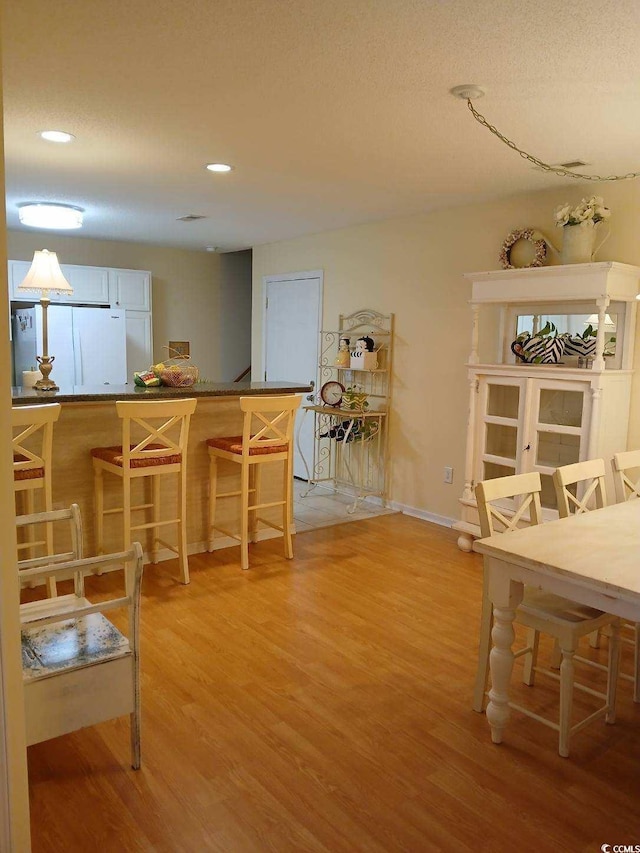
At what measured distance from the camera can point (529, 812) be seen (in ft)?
6.39

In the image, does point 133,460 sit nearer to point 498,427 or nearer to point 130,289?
point 498,427

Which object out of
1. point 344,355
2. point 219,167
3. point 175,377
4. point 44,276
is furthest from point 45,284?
point 344,355

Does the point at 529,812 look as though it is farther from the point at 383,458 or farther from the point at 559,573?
the point at 383,458

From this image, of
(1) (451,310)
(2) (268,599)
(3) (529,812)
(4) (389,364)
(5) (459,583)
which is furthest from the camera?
(4) (389,364)

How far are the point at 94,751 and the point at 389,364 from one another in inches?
147

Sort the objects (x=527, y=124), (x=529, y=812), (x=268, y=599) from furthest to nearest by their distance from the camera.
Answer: (x=268, y=599)
(x=527, y=124)
(x=529, y=812)

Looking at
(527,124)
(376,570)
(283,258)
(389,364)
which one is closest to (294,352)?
(283,258)

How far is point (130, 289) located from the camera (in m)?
6.80

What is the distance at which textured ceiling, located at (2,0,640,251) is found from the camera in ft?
6.44

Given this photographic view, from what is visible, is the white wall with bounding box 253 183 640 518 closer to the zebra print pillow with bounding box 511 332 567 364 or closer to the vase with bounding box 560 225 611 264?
the vase with bounding box 560 225 611 264

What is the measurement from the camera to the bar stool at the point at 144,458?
3383 mm

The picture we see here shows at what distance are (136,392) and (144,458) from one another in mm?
484

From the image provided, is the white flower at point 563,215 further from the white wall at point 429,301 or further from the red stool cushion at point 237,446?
the red stool cushion at point 237,446

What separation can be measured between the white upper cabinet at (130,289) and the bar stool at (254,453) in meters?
3.13
